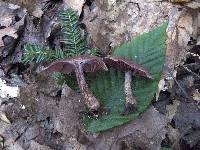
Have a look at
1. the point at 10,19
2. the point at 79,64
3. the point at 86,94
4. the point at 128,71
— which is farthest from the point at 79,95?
the point at 10,19

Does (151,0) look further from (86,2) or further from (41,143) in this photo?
(41,143)

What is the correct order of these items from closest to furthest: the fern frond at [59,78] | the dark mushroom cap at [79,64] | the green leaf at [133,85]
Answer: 1. the dark mushroom cap at [79,64]
2. the green leaf at [133,85]
3. the fern frond at [59,78]

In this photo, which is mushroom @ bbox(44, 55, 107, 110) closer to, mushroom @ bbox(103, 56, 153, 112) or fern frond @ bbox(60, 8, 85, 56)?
mushroom @ bbox(103, 56, 153, 112)

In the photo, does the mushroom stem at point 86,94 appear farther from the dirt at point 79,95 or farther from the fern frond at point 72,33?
the fern frond at point 72,33

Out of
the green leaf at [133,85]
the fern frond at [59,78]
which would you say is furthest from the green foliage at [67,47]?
the green leaf at [133,85]

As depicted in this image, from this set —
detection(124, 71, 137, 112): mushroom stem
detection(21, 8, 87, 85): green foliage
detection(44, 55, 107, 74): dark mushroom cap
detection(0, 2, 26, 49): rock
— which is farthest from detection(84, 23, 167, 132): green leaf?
detection(0, 2, 26, 49): rock
